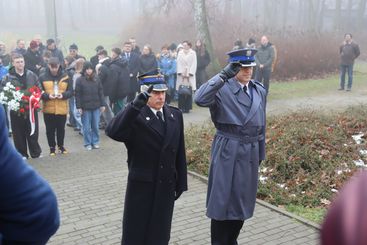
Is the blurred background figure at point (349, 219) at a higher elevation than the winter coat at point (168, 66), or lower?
higher

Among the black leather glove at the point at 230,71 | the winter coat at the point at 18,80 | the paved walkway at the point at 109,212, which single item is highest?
the black leather glove at the point at 230,71

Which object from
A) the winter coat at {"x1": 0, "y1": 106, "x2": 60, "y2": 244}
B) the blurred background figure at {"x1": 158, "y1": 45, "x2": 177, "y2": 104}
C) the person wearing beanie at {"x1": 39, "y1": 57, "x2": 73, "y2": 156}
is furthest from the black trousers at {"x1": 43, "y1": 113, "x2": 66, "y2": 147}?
the winter coat at {"x1": 0, "y1": 106, "x2": 60, "y2": 244}

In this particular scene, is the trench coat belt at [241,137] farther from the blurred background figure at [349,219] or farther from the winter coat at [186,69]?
the winter coat at [186,69]

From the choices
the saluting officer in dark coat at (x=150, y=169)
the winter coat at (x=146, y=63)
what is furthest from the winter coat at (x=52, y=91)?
the saluting officer in dark coat at (x=150, y=169)

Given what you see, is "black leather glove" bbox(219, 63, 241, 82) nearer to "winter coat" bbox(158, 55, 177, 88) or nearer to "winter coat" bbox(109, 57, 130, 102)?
"winter coat" bbox(109, 57, 130, 102)

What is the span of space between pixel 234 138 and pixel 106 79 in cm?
715

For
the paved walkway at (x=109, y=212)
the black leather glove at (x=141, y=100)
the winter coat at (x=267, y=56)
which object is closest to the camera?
the black leather glove at (x=141, y=100)

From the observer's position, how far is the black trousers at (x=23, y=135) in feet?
30.7

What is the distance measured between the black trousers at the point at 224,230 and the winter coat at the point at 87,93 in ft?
18.1

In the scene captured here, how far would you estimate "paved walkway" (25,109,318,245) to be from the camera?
19.2 ft

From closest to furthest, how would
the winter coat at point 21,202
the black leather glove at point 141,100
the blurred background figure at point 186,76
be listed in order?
the winter coat at point 21,202, the black leather glove at point 141,100, the blurred background figure at point 186,76

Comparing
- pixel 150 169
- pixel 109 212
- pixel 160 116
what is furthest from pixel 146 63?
pixel 150 169

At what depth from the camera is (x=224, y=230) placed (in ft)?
17.0

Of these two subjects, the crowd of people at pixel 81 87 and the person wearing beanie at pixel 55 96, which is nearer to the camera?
the crowd of people at pixel 81 87
